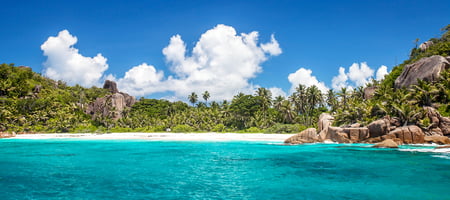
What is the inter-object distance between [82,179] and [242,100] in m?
76.7

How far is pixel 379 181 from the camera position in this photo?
1653 centimetres

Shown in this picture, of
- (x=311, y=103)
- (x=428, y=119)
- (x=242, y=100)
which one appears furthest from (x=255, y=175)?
(x=242, y=100)

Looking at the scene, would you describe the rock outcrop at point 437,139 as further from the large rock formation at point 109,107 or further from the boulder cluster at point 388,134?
the large rock formation at point 109,107

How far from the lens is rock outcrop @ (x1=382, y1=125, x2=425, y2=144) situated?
130ft

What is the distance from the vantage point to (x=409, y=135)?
39812 mm

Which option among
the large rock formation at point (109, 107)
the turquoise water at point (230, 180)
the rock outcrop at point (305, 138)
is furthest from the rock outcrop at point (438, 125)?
the large rock formation at point (109, 107)

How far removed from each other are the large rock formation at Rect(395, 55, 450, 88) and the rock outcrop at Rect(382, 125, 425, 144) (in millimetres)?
17641

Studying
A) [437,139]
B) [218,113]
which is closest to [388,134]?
[437,139]

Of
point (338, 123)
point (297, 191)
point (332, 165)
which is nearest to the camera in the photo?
point (297, 191)

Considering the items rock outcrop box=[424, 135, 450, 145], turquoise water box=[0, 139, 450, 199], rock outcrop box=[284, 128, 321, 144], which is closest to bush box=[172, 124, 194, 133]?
rock outcrop box=[284, 128, 321, 144]

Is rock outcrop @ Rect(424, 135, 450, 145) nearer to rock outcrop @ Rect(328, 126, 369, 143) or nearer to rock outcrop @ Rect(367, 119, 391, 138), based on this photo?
rock outcrop @ Rect(367, 119, 391, 138)

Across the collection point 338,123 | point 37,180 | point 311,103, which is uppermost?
point 311,103

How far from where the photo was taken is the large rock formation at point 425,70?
52.8 metres

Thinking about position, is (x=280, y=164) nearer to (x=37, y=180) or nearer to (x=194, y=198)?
(x=194, y=198)
